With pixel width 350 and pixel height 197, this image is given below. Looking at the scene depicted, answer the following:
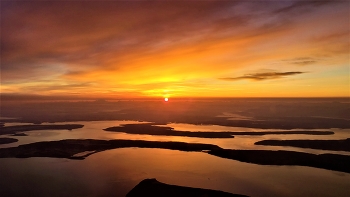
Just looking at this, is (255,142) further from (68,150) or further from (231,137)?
(68,150)

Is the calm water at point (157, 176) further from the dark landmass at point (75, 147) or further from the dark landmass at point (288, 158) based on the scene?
the dark landmass at point (75, 147)

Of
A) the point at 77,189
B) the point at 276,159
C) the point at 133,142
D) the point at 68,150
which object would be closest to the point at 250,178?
the point at 276,159

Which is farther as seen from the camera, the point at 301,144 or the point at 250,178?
the point at 301,144

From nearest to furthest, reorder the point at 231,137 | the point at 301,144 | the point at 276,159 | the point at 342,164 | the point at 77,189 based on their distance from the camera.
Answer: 1. the point at 77,189
2. the point at 342,164
3. the point at 276,159
4. the point at 301,144
5. the point at 231,137

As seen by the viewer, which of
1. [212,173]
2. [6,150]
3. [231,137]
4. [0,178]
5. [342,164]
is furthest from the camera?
[231,137]

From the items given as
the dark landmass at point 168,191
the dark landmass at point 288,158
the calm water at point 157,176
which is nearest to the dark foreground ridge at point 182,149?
the dark landmass at point 288,158

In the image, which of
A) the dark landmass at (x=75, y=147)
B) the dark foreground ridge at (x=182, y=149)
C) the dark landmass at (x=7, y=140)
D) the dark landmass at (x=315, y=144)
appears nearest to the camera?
the dark foreground ridge at (x=182, y=149)
